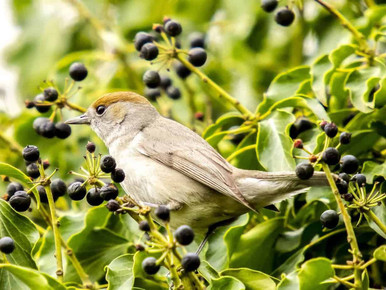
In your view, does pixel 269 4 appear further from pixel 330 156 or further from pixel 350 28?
pixel 330 156

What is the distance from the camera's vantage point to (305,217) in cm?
399

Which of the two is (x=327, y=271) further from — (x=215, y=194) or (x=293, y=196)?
(x=215, y=194)

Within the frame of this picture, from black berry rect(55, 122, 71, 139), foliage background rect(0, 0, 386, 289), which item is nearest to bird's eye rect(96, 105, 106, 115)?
foliage background rect(0, 0, 386, 289)

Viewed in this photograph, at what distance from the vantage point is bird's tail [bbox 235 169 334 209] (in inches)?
151

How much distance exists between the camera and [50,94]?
404 cm

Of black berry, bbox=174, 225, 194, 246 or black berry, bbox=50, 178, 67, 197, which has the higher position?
black berry, bbox=174, 225, 194, 246

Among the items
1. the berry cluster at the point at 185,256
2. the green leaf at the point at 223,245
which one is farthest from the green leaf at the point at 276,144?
the berry cluster at the point at 185,256

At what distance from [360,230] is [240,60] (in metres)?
3.09

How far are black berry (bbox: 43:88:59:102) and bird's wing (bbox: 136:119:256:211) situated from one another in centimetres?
77

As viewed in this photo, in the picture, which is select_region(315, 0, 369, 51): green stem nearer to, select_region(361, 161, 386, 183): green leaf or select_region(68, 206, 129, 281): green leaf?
select_region(361, 161, 386, 183): green leaf

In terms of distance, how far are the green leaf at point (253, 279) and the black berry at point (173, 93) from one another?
237 centimetres

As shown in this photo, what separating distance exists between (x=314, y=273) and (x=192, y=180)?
1468 millimetres

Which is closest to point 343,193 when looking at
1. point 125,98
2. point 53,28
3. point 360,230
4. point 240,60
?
point 360,230

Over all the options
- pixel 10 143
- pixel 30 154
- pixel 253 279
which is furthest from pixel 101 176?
pixel 10 143
